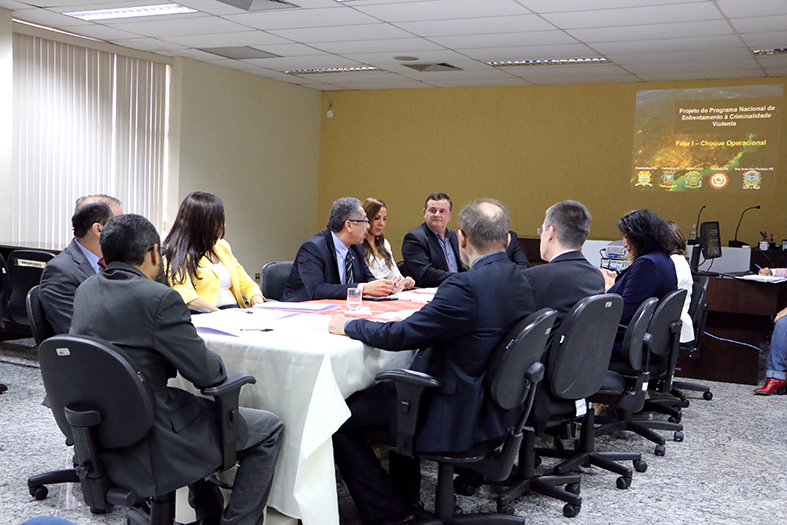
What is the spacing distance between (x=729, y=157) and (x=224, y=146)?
6.11 m

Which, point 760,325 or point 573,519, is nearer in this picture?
point 573,519

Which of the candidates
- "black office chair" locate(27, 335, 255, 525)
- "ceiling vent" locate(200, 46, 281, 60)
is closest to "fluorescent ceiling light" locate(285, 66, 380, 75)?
"ceiling vent" locate(200, 46, 281, 60)

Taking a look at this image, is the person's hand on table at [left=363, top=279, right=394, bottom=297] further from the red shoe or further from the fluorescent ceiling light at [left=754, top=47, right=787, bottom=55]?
the fluorescent ceiling light at [left=754, top=47, right=787, bottom=55]

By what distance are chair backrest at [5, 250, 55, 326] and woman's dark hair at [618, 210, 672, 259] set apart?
3.96 meters

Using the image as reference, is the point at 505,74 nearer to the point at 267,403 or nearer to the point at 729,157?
the point at 729,157

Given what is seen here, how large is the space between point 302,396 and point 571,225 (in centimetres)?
159

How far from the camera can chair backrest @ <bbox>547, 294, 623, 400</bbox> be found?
293 cm

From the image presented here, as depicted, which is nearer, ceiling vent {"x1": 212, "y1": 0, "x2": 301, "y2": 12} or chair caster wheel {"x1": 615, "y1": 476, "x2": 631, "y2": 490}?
chair caster wheel {"x1": 615, "y1": 476, "x2": 631, "y2": 490}

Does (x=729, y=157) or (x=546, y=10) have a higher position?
(x=546, y=10)

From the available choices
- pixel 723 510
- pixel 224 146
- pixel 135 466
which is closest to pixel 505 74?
pixel 224 146

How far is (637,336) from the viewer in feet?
11.6

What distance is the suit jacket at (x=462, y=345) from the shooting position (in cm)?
246

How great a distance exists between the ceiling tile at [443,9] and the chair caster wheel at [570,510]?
3865 mm

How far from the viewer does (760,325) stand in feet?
19.0
